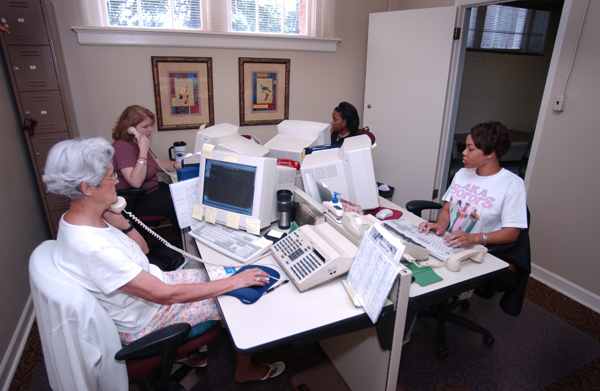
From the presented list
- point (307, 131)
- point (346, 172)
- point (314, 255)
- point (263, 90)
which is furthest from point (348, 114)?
point (314, 255)

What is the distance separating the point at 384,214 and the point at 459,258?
0.56 meters

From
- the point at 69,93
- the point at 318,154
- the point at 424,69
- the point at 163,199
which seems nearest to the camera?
the point at 318,154

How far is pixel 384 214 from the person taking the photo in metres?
2.04

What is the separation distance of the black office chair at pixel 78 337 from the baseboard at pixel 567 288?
2.75m

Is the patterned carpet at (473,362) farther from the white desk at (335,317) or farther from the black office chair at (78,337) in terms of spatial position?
the black office chair at (78,337)

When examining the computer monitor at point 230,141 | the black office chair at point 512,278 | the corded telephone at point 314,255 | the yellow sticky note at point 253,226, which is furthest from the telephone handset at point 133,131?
the black office chair at point 512,278

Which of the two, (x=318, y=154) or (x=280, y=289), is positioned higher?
(x=318, y=154)

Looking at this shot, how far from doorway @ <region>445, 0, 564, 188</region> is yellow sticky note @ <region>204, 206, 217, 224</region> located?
3880mm

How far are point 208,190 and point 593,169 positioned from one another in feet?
8.26

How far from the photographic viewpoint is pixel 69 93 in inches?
120

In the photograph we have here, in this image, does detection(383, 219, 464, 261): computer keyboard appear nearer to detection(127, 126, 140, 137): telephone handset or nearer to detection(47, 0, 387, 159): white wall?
detection(127, 126, 140, 137): telephone handset

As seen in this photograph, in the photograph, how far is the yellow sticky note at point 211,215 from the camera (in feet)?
6.14

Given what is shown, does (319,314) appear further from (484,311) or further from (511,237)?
(484,311)

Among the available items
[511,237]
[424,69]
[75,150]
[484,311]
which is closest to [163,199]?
[75,150]
